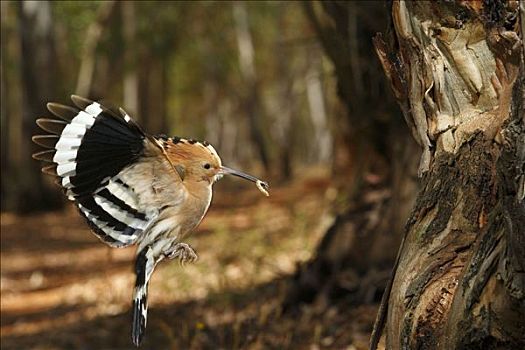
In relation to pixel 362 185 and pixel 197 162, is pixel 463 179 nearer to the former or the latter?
pixel 197 162

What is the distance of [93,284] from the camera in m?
11.6

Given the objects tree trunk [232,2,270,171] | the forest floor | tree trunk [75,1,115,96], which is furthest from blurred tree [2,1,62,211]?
tree trunk [232,2,270,171]

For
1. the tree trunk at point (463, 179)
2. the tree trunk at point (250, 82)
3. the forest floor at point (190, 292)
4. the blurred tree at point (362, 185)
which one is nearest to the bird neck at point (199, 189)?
the tree trunk at point (463, 179)

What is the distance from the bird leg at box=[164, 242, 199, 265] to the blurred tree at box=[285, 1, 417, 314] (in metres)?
3.71

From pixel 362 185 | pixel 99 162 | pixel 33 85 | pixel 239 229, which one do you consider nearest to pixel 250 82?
pixel 33 85

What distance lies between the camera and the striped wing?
13.4 feet

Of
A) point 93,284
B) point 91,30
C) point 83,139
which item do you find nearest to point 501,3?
point 83,139

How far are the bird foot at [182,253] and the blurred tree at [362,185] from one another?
371cm

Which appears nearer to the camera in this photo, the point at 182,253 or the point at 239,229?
the point at 182,253

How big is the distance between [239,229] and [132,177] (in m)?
10.3

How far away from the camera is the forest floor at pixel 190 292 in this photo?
7.43 meters

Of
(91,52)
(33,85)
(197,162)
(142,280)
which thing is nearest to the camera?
(197,162)

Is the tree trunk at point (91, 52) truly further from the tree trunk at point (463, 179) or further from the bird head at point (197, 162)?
the bird head at point (197, 162)

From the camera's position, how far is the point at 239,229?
14375mm
